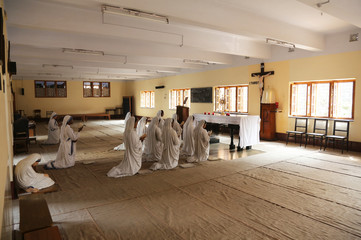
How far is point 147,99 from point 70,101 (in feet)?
21.5

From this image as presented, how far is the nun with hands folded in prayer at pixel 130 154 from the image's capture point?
573 cm

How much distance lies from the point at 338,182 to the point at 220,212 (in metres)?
2.99

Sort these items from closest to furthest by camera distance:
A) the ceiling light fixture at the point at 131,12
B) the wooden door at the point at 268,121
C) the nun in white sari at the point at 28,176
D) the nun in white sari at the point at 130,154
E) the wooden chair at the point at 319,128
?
the nun in white sari at the point at 28,176
the ceiling light fixture at the point at 131,12
the nun in white sari at the point at 130,154
the wooden chair at the point at 319,128
the wooden door at the point at 268,121

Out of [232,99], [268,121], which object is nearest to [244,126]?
[268,121]

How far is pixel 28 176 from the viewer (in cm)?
470

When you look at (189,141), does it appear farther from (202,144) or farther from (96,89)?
(96,89)

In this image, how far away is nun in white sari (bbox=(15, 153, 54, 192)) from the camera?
15.0 feet

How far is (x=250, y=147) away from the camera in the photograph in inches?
349

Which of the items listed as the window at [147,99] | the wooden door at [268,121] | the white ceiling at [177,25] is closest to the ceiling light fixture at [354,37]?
the white ceiling at [177,25]

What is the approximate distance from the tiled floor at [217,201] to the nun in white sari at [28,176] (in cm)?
42

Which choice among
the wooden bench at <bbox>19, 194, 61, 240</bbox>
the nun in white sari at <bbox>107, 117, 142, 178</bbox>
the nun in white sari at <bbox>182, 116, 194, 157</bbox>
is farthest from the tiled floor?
the nun in white sari at <bbox>182, 116, 194, 157</bbox>

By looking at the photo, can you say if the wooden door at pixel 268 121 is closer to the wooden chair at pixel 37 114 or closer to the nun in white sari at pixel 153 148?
the nun in white sari at pixel 153 148

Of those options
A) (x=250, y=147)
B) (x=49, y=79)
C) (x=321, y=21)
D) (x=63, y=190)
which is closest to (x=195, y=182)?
(x=63, y=190)

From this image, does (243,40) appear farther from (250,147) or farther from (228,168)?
(228,168)
